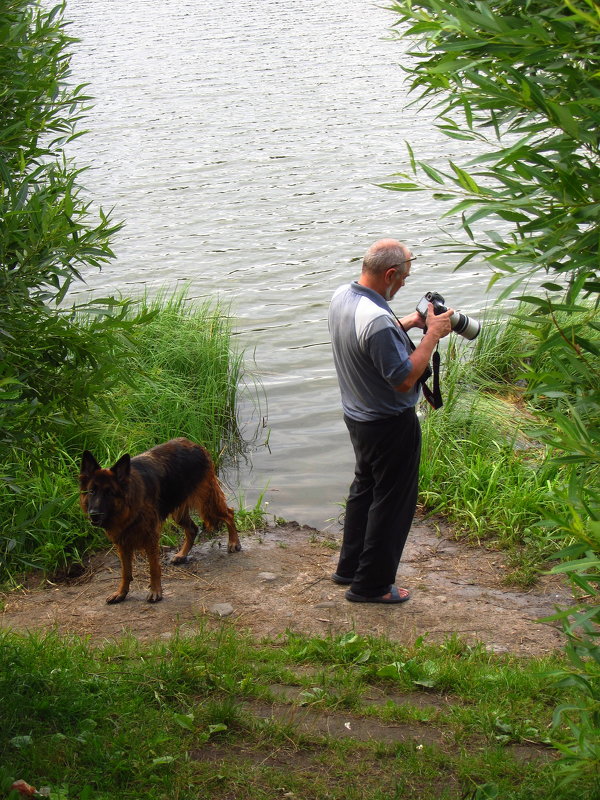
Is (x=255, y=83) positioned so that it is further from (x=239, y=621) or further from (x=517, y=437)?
(x=239, y=621)

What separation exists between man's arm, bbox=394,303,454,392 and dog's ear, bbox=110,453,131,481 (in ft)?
5.49

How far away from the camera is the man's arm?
5.64m

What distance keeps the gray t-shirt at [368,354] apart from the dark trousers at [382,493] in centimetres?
10

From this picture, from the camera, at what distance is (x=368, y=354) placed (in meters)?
5.69

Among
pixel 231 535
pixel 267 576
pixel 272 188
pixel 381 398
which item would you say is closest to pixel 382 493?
pixel 381 398

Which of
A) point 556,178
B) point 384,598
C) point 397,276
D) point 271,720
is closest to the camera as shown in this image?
point 556,178

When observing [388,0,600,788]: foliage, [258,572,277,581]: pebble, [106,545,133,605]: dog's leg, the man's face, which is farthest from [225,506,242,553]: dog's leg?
[388,0,600,788]: foliage

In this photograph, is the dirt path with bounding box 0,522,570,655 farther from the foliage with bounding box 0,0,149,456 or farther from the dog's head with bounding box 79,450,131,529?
the foliage with bounding box 0,0,149,456

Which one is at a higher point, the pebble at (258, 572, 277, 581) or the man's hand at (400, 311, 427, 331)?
the man's hand at (400, 311, 427, 331)

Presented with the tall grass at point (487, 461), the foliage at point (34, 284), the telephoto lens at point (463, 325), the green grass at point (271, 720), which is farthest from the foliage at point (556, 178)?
the tall grass at point (487, 461)

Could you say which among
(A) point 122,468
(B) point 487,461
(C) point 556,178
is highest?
(C) point 556,178

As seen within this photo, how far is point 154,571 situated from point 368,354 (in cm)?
199

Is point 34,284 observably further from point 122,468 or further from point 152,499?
point 152,499

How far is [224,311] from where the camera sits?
1184 centimetres
